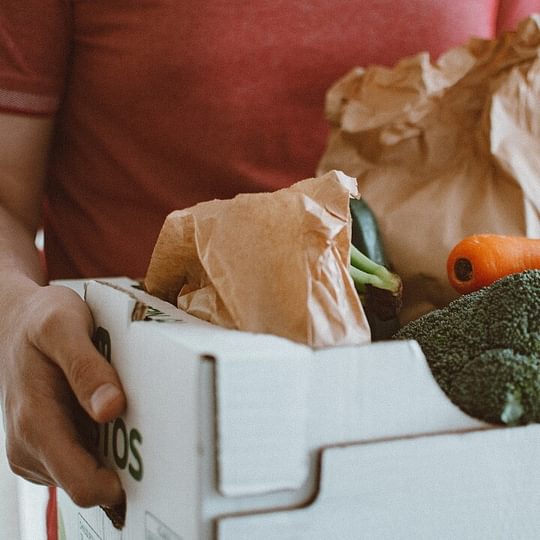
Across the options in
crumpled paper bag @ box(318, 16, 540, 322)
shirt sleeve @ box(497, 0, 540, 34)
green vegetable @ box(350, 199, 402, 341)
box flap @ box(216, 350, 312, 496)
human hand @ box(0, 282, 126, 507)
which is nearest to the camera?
box flap @ box(216, 350, 312, 496)

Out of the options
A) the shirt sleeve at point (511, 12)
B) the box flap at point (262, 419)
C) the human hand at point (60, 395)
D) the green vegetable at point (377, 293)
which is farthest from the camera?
the shirt sleeve at point (511, 12)

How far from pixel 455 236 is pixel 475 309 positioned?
28cm

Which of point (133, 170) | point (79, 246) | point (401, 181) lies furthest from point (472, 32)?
point (79, 246)

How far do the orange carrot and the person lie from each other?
0.29 m

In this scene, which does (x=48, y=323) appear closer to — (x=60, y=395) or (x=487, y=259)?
(x=60, y=395)

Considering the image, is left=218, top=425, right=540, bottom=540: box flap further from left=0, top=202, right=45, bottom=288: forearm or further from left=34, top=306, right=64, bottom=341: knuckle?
left=0, top=202, right=45, bottom=288: forearm

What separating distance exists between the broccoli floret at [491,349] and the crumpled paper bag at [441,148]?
223 millimetres

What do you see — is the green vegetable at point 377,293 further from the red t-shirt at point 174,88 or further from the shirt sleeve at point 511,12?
the shirt sleeve at point 511,12

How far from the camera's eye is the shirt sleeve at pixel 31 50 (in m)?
0.81

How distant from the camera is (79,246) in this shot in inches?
37.7

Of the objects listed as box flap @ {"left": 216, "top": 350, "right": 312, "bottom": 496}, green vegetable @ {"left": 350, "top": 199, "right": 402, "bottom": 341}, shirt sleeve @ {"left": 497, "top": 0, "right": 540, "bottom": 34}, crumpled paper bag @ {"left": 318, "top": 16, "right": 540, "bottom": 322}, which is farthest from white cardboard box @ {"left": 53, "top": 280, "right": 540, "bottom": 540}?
shirt sleeve @ {"left": 497, "top": 0, "right": 540, "bottom": 34}

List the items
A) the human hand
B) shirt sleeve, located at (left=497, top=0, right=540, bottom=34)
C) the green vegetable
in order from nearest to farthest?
the human hand
the green vegetable
shirt sleeve, located at (left=497, top=0, right=540, bottom=34)

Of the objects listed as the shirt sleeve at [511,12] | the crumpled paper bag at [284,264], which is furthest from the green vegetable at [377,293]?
the shirt sleeve at [511,12]

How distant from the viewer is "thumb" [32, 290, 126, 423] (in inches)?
17.1
